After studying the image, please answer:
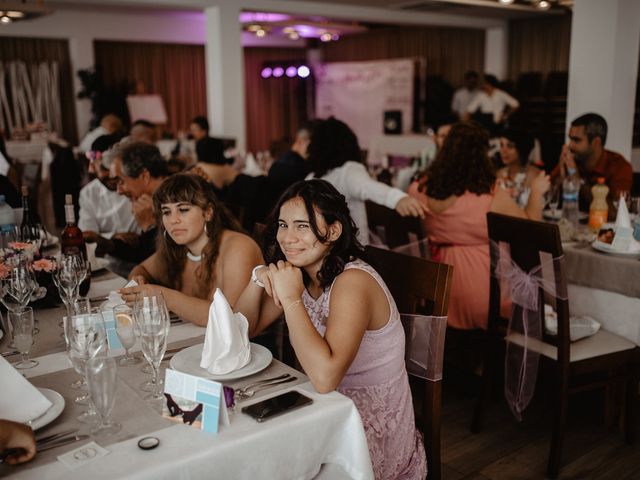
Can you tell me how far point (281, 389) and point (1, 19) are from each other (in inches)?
218

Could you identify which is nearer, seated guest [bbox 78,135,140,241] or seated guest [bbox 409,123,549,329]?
seated guest [bbox 409,123,549,329]

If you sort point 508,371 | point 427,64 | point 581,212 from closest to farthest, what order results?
point 508,371
point 581,212
point 427,64

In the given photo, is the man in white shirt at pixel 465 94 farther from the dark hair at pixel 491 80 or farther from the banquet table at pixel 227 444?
the banquet table at pixel 227 444

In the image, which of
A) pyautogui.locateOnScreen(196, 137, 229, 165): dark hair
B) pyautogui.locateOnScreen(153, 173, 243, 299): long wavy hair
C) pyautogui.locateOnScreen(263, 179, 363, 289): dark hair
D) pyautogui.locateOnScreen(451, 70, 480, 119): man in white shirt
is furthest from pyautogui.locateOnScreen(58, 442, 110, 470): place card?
pyautogui.locateOnScreen(451, 70, 480, 119): man in white shirt

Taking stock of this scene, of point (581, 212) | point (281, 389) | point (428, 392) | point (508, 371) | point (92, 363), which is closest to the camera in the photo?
point (92, 363)

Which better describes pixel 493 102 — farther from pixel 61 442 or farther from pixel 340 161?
pixel 61 442

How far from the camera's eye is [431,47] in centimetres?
1270

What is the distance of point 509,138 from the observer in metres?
5.61

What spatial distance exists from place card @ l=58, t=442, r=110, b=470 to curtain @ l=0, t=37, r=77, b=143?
11.4 meters

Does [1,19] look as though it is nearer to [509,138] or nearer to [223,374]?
[509,138]

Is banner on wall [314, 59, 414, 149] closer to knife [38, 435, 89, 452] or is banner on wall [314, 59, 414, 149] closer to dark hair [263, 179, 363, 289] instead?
dark hair [263, 179, 363, 289]

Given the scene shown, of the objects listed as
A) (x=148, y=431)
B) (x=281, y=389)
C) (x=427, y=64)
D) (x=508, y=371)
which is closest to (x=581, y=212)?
(x=508, y=371)

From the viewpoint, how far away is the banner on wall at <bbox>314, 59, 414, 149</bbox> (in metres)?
12.4

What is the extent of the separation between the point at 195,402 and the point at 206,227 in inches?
44.5
